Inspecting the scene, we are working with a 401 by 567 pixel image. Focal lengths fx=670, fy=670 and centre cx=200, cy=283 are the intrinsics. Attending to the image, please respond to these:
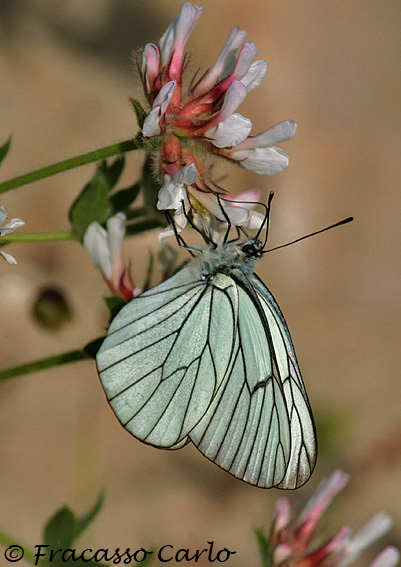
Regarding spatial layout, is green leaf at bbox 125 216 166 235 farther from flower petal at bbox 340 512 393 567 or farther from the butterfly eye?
flower petal at bbox 340 512 393 567

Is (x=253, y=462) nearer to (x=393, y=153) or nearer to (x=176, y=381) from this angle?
(x=176, y=381)

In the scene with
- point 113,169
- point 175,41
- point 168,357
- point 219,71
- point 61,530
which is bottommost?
point 61,530

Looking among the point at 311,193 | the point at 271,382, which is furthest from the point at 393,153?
the point at 271,382

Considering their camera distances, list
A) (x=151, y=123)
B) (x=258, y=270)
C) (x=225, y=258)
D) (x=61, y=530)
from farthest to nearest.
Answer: (x=258, y=270)
(x=61, y=530)
(x=225, y=258)
(x=151, y=123)

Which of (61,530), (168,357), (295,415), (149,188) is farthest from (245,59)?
(61,530)

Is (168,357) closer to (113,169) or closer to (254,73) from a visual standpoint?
(113,169)

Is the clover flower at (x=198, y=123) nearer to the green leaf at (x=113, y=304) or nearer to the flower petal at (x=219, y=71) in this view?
the flower petal at (x=219, y=71)
